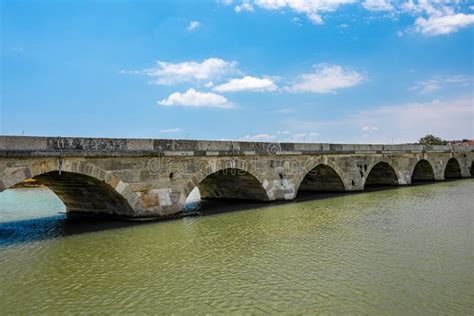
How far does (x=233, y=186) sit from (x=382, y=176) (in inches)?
443

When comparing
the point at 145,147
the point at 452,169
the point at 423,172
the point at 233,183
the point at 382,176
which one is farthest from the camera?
the point at 452,169

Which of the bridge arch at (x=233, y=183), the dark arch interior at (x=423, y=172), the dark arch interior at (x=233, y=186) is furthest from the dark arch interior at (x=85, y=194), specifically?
the dark arch interior at (x=423, y=172)

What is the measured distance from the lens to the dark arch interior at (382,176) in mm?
23484

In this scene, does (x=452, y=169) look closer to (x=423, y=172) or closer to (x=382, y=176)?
(x=423, y=172)

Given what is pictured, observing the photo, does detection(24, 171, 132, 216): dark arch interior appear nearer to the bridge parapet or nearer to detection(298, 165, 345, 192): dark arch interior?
the bridge parapet

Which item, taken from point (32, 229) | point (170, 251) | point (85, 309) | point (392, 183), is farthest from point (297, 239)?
point (392, 183)

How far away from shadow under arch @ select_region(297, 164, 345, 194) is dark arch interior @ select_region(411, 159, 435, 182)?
10270 millimetres

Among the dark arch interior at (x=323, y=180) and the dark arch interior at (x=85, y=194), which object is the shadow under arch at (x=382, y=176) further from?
the dark arch interior at (x=85, y=194)

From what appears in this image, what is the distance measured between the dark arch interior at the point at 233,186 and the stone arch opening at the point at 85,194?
437 cm

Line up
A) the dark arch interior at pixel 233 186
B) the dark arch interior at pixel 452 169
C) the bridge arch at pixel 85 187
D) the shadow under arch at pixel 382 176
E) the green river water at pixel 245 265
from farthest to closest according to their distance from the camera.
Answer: the dark arch interior at pixel 452 169
the shadow under arch at pixel 382 176
the dark arch interior at pixel 233 186
the bridge arch at pixel 85 187
the green river water at pixel 245 265

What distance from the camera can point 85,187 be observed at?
1209 centimetres

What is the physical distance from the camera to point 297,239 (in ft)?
30.9

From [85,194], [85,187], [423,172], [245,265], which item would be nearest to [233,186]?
[85,194]

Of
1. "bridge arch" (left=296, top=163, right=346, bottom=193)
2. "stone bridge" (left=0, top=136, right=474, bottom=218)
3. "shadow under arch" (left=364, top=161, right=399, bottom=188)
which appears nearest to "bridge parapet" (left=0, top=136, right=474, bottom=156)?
"stone bridge" (left=0, top=136, right=474, bottom=218)
